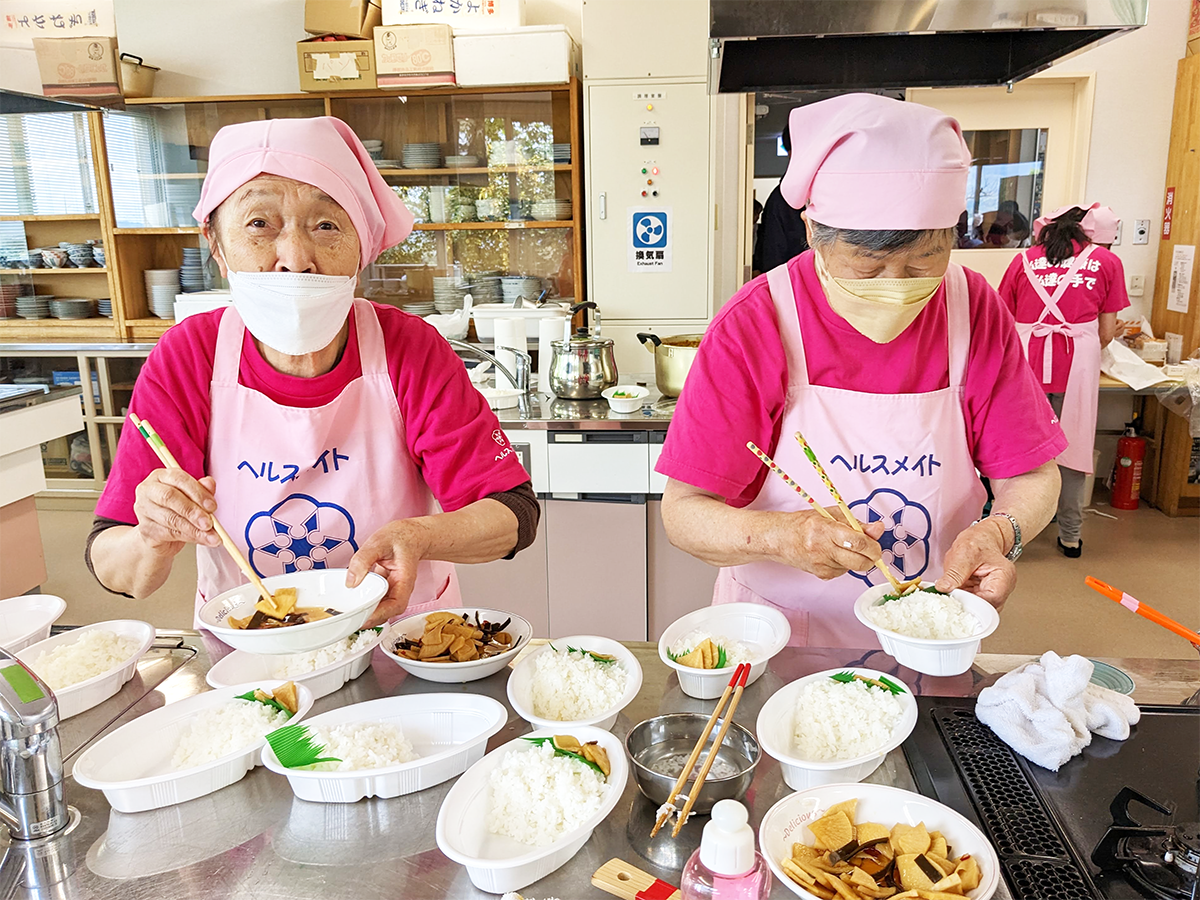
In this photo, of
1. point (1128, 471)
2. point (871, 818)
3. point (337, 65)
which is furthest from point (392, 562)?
point (1128, 471)

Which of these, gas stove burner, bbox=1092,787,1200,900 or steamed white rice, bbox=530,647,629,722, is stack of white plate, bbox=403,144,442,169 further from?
gas stove burner, bbox=1092,787,1200,900

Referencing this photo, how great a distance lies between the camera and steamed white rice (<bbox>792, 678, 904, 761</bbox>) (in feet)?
3.67

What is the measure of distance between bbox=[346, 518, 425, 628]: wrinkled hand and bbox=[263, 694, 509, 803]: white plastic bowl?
0.16 m

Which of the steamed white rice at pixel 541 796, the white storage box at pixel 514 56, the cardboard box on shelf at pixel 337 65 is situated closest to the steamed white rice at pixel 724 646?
the steamed white rice at pixel 541 796

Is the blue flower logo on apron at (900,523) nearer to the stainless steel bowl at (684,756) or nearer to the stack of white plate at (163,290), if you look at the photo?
the stainless steel bowl at (684,756)

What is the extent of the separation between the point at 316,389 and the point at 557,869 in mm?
1000

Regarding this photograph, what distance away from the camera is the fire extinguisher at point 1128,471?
5.41 metres

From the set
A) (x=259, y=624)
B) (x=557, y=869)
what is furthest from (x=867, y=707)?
(x=259, y=624)

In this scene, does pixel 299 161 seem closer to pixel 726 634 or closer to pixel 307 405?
pixel 307 405

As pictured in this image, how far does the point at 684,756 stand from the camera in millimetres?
A: 1132

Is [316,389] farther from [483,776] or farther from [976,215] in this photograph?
[976,215]

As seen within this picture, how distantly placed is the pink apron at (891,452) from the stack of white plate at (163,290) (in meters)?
5.26

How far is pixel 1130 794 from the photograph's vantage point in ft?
3.48

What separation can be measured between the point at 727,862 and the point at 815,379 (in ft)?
3.44
